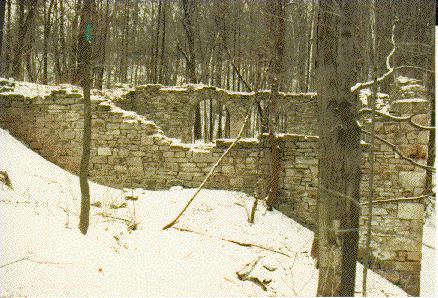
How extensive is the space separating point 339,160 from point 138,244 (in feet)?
11.4

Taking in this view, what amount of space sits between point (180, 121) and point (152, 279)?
8.68m

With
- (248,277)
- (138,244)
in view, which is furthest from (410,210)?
(138,244)

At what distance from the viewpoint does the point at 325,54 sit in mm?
3580

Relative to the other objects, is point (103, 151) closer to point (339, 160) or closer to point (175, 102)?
point (175, 102)

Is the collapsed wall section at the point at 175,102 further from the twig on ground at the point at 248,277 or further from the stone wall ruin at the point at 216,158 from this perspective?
the twig on ground at the point at 248,277

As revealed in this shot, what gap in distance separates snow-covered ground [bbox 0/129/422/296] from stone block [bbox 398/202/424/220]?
1.43 m

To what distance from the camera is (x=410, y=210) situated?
6988 mm

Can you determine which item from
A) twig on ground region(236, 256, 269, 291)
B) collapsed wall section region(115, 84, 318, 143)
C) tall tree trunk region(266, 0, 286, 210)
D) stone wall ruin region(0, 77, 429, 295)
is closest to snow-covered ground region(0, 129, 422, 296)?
twig on ground region(236, 256, 269, 291)

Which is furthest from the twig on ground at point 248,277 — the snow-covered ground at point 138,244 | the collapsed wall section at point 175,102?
the collapsed wall section at point 175,102

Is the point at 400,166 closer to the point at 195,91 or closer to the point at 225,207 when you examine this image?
the point at 225,207

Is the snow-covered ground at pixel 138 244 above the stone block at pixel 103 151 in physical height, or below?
below

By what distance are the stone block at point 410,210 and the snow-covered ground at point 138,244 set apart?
1429 mm

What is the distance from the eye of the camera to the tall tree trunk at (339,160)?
342 cm

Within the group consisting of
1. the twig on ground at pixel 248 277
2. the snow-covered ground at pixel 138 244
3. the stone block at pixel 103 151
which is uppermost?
the stone block at pixel 103 151
